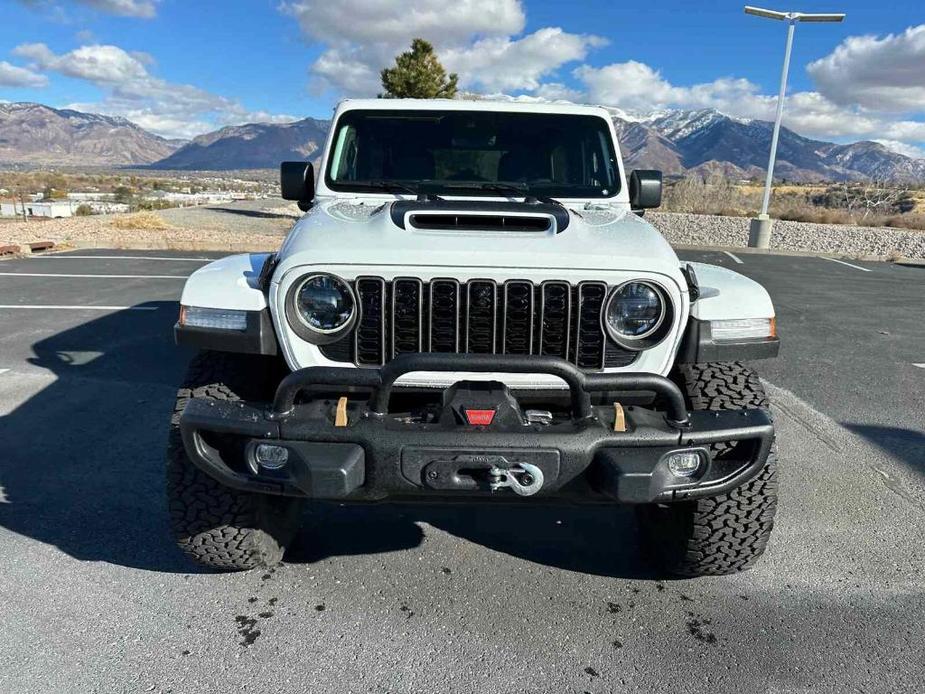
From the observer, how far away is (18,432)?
4152 millimetres

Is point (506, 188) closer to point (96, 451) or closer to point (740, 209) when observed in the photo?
point (96, 451)

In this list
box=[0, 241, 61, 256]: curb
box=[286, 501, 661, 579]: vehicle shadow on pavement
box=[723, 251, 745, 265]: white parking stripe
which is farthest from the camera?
box=[723, 251, 745, 265]: white parking stripe

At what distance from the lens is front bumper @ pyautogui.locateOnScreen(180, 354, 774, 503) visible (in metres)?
2.02

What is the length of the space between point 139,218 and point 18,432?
1652cm

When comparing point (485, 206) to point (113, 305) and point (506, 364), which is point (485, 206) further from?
point (113, 305)

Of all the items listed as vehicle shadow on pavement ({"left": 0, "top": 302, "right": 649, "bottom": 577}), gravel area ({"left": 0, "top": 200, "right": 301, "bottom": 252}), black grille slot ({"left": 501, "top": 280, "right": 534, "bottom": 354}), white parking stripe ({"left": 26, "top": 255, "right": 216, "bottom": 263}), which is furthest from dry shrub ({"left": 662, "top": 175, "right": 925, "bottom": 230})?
black grille slot ({"left": 501, "top": 280, "right": 534, "bottom": 354})

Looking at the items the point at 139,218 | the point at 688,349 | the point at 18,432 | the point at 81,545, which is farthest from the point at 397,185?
the point at 139,218

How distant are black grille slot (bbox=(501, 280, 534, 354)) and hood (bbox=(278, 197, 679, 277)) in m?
0.08

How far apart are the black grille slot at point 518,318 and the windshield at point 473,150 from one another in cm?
134

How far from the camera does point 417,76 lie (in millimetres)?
17812

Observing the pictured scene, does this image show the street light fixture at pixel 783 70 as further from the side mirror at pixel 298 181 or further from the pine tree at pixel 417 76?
the side mirror at pixel 298 181

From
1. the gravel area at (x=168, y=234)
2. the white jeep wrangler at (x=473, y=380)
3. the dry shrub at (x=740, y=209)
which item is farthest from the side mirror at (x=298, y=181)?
the dry shrub at (x=740, y=209)

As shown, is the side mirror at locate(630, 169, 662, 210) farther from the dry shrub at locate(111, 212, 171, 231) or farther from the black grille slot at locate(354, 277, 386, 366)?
the dry shrub at locate(111, 212, 171, 231)

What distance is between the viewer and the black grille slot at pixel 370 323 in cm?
230
